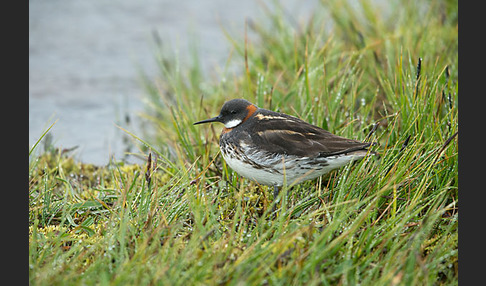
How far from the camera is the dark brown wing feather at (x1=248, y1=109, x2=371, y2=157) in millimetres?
4340

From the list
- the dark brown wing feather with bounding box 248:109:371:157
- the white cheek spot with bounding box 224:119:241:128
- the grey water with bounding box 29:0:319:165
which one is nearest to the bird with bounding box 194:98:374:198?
the dark brown wing feather with bounding box 248:109:371:157

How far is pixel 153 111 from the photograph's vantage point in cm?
771

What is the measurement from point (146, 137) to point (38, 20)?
4.44 metres

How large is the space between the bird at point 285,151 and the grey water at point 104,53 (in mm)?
2225

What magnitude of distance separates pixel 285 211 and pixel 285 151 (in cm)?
60

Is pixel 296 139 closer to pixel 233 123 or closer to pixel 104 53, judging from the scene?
pixel 233 123

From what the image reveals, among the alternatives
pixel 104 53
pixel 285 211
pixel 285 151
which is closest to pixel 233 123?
pixel 285 151

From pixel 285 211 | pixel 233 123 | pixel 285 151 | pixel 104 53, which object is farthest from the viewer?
pixel 104 53

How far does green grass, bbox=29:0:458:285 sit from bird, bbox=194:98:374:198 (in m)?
0.17

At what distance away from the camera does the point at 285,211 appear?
12.9ft

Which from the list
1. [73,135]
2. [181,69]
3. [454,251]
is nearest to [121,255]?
[454,251]

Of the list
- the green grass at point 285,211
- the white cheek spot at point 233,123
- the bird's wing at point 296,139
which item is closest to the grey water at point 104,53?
the green grass at point 285,211

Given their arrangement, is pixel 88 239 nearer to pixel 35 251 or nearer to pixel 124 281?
pixel 35 251

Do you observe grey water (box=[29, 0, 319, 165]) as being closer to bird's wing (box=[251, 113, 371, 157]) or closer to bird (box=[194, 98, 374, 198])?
bird (box=[194, 98, 374, 198])
